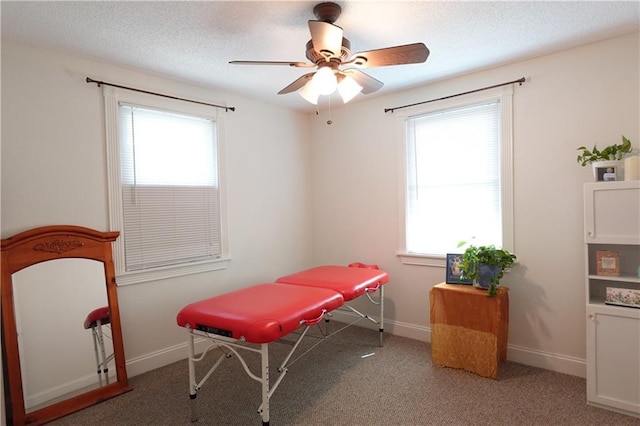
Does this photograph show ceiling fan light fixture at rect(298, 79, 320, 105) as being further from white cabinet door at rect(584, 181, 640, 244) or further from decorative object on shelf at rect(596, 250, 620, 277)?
decorative object on shelf at rect(596, 250, 620, 277)

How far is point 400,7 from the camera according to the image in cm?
203

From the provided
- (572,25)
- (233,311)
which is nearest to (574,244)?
(572,25)

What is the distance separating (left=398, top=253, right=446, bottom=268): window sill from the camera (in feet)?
11.1

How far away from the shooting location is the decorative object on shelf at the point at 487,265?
2.74 metres

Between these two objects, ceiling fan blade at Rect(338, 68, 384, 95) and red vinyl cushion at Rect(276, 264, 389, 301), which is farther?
red vinyl cushion at Rect(276, 264, 389, 301)

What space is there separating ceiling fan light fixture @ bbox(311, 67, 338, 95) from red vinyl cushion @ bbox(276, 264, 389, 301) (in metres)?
1.45

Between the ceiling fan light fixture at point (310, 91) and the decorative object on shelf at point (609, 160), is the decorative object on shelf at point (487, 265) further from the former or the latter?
the ceiling fan light fixture at point (310, 91)

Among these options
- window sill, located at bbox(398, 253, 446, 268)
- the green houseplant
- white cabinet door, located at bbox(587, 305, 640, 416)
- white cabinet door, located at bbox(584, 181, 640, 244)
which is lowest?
white cabinet door, located at bbox(587, 305, 640, 416)

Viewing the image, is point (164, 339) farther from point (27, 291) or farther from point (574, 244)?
point (574, 244)

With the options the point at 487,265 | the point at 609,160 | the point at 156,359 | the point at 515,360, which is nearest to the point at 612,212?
the point at 609,160

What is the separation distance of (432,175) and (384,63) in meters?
1.70

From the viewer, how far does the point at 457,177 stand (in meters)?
3.30

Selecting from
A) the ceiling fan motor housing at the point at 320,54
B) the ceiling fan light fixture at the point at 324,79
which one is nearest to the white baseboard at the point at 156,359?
the ceiling fan light fixture at the point at 324,79

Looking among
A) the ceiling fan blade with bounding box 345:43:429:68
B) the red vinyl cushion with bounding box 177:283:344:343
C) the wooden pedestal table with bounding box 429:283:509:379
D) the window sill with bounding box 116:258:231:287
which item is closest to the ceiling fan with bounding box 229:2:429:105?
the ceiling fan blade with bounding box 345:43:429:68
